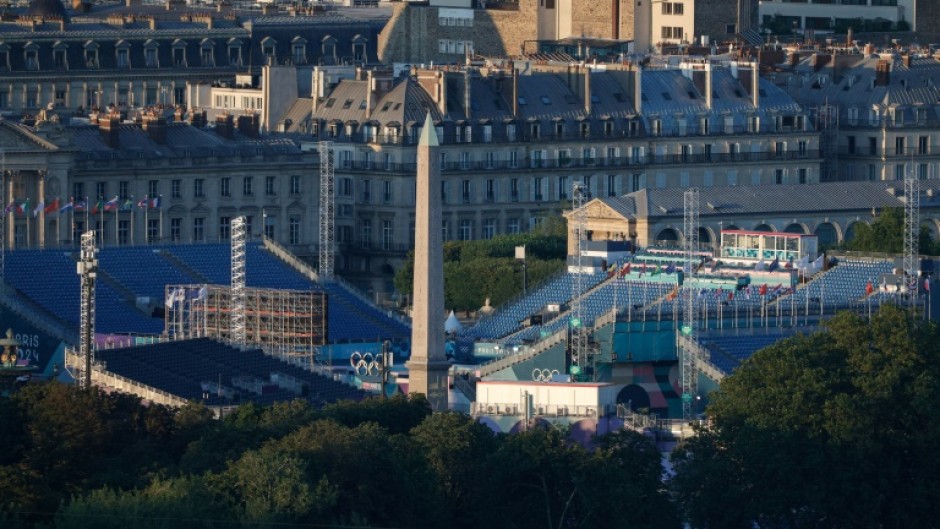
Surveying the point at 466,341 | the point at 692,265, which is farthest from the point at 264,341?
the point at 692,265

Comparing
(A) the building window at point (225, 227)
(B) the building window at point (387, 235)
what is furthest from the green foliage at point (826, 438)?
(B) the building window at point (387, 235)

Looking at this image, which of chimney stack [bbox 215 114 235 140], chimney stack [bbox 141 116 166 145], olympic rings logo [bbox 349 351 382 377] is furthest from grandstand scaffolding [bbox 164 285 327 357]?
chimney stack [bbox 215 114 235 140]

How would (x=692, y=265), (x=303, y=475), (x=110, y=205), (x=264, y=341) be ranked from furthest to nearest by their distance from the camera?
(x=110, y=205) → (x=692, y=265) → (x=264, y=341) → (x=303, y=475)

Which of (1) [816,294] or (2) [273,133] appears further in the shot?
(2) [273,133]

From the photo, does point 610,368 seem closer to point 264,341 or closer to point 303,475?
point 264,341

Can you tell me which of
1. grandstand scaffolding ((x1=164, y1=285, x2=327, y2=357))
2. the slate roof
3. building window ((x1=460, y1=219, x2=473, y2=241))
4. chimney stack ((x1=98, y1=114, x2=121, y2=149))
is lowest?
grandstand scaffolding ((x1=164, y1=285, x2=327, y2=357))

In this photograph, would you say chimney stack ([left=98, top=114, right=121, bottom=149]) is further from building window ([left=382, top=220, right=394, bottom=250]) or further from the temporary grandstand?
the temporary grandstand
